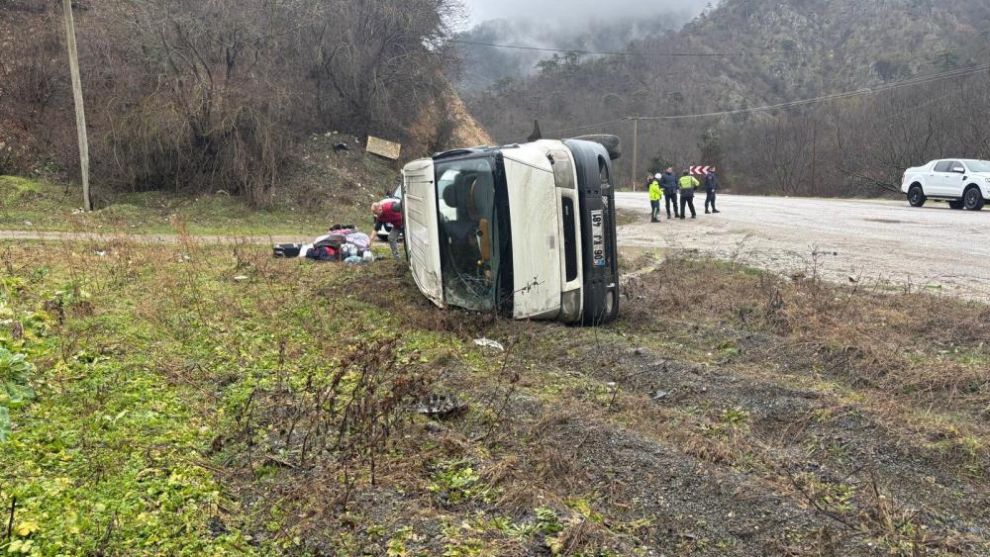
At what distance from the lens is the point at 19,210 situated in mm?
16156

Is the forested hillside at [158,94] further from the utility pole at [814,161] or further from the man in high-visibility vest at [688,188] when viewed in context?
the utility pole at [814,161]

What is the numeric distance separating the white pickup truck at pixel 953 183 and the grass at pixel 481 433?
49.8ft

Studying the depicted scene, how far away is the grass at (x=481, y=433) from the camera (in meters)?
3.10

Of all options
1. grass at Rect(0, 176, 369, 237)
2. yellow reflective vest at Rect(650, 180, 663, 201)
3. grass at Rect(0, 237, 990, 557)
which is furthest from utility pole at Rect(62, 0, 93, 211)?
yellow reflective vest at Rect(650, 180, 663, 201)

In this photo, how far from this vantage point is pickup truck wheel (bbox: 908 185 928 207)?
2184 cm

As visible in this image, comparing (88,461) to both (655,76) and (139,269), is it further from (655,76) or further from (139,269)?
(655,76)

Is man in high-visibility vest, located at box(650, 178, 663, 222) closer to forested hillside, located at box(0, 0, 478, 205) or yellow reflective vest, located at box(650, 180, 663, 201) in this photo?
yellow reflective vest, located at box(650, 180, 663, 201)

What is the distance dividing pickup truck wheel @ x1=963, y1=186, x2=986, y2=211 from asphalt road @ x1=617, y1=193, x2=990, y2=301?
1061 mm

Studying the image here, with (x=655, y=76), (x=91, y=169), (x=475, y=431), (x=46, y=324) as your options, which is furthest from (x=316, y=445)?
(x=655, y=76)

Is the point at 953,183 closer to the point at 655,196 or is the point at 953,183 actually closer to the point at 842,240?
the point at 655,196

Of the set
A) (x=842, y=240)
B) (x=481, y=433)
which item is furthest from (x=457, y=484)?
(x=842, y=240)

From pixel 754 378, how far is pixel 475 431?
2380mm

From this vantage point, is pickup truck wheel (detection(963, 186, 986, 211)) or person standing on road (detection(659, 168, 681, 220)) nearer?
pickup truck wheel (detection(963, 186, 986, 211))

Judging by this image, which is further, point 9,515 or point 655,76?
point 655,76
